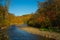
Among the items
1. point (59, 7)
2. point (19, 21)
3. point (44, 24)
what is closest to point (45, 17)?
point (44, 24)

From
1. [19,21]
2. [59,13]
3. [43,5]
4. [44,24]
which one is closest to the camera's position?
[59,13]

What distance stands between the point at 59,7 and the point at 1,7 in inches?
827

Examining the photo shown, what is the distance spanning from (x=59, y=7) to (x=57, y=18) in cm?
223

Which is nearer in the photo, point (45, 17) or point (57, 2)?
point (57, 2)

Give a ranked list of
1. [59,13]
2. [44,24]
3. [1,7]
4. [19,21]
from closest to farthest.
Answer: [59,13]
[44,24]
[1,7]
[19,21]

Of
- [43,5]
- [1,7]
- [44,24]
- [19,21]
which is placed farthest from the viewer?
[19,21]

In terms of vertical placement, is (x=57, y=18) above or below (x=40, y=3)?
below

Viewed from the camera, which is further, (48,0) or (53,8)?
(48,0)

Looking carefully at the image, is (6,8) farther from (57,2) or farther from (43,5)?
(57,2)

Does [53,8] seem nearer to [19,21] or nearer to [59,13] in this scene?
[59,13]

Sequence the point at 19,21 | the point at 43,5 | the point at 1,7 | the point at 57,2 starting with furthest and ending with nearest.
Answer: the point at 19,21
the point at 1,7
the point at 43,5
the point at 57,2

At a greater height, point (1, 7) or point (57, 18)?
point (1, 7)

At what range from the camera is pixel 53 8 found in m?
33.9

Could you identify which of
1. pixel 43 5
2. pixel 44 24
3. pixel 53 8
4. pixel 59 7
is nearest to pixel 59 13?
pixel 59 7
